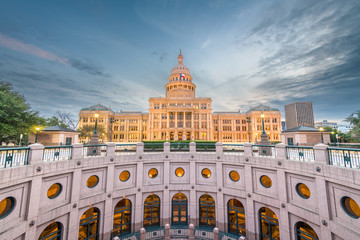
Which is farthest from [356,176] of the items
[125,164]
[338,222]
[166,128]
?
[166,128]

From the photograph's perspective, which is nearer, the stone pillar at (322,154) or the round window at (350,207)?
the round window at (350,207)

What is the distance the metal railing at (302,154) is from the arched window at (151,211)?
46.9 feet

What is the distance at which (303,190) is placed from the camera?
11.6m

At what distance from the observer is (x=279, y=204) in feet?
41.4

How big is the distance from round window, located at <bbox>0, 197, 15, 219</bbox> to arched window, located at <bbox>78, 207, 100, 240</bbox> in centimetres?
550

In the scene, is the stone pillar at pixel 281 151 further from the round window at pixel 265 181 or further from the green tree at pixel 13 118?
the green tree at pixel 13 118

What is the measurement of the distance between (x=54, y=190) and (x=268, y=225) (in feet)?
61.1

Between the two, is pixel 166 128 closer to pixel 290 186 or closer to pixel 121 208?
pixel 121 208

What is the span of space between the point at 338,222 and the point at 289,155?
507 cm

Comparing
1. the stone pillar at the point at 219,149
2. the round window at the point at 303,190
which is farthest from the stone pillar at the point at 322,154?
the stone pillar at the point at 219,149

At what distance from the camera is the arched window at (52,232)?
1097cm

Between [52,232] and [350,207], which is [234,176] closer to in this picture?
[350,207]

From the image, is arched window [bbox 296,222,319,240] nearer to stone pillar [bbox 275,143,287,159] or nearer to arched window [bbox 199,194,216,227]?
stone pillar [bbox 275,143,287,159]

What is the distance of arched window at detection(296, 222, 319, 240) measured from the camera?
10988 mm
